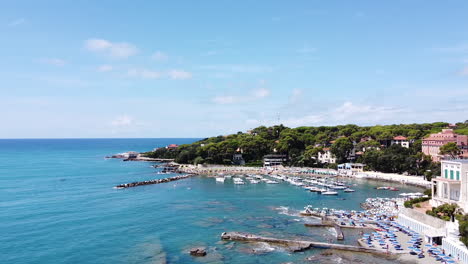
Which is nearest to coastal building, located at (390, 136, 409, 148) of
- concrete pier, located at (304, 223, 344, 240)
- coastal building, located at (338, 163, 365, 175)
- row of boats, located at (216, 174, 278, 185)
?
coastal building, located at (338, 163, 365, 175)

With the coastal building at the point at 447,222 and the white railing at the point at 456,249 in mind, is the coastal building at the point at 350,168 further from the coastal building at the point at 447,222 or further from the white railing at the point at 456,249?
the white railing at the point at 456,249

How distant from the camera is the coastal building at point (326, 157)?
97.0 metres

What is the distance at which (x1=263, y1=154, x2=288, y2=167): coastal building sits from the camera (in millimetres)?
102250

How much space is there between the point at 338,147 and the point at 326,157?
6654 millimetres

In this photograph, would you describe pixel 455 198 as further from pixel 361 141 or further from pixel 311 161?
pixel 361 141

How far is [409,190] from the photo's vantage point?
6344cm

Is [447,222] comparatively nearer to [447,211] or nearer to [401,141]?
[447,211]

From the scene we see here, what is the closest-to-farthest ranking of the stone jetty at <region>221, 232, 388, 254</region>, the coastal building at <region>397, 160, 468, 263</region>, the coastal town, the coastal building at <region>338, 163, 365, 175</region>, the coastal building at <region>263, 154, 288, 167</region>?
the coastal building at <region>397, 160, 468, 263</region>
the coastal town
the stone jetty at <region>221, 232, 388, 254</region>
the coastal building at <region>338, 163, 365, 175</region>
the coastal building at <region>263, 154, 288, 167</region>

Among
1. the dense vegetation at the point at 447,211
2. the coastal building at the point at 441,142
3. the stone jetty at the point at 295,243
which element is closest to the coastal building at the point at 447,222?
the dense vegetation at the point at 447,211

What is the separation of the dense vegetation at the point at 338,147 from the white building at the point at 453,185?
39.7 m

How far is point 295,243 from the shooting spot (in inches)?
1316

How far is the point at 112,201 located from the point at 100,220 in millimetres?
12282

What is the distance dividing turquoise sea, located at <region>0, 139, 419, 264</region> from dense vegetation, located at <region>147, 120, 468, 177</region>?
12.6 meters

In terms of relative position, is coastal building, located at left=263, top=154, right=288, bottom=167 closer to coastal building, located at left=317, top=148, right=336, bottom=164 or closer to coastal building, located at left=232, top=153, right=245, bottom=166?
coastal building, located at left=232, top=153, right=245, bottom=166
